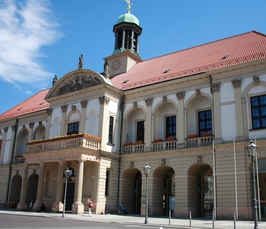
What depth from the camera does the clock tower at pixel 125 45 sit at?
43469 millimetres

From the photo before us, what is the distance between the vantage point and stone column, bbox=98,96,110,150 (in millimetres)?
32750

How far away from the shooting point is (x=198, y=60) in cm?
3447

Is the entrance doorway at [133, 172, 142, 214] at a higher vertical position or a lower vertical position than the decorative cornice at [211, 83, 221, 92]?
lower

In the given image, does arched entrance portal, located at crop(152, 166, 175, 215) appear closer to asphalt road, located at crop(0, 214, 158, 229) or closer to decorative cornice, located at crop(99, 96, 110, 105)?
decorative cornice, located at crop(99, 96, 110, 105)

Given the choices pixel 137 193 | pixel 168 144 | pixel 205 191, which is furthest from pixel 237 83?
pixel 137 193

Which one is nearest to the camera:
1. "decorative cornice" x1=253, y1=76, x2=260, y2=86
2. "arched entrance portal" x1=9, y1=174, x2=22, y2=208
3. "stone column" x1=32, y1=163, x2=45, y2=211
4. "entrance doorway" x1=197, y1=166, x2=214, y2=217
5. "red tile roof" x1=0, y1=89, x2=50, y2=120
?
"decorative cornice" x1=253, y1=76, x2=260, y2=86

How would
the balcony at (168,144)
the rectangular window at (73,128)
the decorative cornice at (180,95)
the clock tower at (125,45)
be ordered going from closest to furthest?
the balcony at (168,144), the decorative cornice at (180,95), the rectangular window at (73,128), the clock tower at (125,45)

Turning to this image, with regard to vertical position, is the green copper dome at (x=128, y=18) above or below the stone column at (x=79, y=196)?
above

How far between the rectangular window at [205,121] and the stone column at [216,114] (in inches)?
56.4

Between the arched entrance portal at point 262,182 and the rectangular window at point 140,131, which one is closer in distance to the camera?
the arched entrance portal at point 262,182

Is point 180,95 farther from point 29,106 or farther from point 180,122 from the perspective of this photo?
point 29,106

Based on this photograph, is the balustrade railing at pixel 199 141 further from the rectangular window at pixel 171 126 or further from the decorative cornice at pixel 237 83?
the decorative cornice at pixel 237 83

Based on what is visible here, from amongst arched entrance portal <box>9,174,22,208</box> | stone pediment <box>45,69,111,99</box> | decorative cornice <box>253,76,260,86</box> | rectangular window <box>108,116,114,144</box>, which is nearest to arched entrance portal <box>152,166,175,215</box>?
rectangular window <box>108,116,114,144</box>

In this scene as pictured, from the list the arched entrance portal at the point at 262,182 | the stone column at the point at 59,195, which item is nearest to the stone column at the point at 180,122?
the arched entrance portal at the point at 262,182
